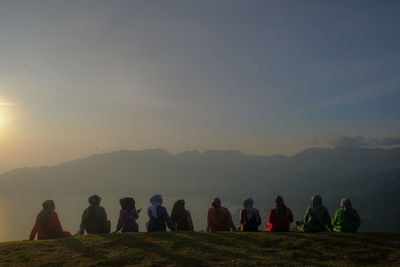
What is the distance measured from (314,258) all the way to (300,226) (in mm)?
4842

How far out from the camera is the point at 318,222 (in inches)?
440

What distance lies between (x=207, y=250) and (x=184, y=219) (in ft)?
13.7

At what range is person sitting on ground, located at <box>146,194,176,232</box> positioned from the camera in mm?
11586

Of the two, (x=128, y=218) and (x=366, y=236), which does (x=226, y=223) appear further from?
(x=366, y=236)

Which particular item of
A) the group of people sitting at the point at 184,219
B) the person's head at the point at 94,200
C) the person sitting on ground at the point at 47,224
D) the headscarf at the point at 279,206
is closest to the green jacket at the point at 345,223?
the group of people sitting at the point at 184,219

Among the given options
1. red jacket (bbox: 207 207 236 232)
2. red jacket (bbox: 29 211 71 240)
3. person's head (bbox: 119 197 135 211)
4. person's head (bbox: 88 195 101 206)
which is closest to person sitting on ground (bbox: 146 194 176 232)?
person's head (bbox: 119 197 135 211)

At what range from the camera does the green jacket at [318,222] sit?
11102 mm

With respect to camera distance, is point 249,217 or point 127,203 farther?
point 249,217

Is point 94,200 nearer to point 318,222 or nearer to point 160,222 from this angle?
point 160,222

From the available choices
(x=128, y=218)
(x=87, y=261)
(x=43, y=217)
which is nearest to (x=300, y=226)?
(x=128, y=218)

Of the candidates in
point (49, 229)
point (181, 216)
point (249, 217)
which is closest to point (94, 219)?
point (49, 229)

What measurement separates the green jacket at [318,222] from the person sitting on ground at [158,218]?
555 centimetres

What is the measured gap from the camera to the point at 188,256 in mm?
7957

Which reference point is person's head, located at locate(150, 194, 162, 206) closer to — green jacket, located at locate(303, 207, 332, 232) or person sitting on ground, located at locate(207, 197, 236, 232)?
person sitting on ground, located at locate(207, 197, 236, 232)
